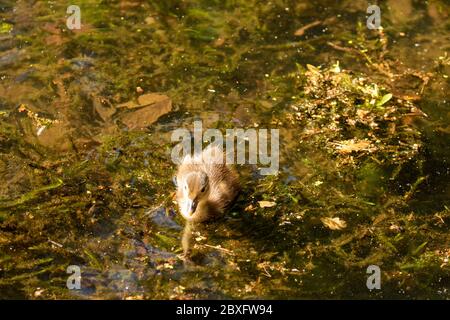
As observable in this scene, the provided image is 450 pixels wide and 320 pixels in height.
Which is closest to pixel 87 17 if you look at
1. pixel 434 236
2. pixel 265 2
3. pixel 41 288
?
pixel 265 2

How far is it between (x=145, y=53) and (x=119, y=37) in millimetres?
393

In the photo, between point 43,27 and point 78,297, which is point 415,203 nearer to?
point 78,297

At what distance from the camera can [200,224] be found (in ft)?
15.7

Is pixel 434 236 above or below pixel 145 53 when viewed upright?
below

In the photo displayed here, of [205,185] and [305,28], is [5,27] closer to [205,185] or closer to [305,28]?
[305,28]

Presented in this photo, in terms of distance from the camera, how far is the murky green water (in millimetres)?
4414

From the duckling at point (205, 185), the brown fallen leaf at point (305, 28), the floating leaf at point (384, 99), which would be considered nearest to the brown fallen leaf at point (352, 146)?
the floating leaf at point (384, 99)

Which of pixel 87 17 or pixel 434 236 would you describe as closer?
pixel 434 236

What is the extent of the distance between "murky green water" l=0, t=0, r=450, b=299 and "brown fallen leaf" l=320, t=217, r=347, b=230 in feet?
0.05

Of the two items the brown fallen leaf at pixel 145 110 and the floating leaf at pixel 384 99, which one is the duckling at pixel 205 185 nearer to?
the brown fallen leaf at pixel 145 110

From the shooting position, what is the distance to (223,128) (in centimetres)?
571

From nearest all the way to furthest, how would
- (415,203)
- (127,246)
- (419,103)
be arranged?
A: (127,246) < (415,203) < (419,103)

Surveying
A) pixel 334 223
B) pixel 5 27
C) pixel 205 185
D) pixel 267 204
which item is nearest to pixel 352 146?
pixel 334 223

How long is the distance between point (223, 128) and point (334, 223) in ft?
4.57
